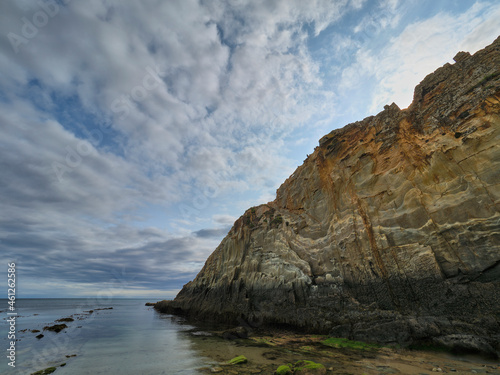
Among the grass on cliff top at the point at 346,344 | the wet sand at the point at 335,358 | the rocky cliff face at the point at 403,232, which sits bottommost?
the wet sand at the point at 335,358

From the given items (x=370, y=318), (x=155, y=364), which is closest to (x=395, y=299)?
(x=370, y=318)

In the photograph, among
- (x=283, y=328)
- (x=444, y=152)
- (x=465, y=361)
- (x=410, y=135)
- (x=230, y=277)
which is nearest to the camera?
(x=465, y=361)

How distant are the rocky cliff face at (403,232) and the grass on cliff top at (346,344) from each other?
0.55 meters

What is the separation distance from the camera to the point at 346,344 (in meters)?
15.3

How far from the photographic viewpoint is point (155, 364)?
14414 mm

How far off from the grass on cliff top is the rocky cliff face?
555 millimetres

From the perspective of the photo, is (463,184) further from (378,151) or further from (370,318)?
(370,318)

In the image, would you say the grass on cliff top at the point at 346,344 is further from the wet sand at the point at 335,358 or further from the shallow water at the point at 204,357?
the shallow water at the point at 204,357

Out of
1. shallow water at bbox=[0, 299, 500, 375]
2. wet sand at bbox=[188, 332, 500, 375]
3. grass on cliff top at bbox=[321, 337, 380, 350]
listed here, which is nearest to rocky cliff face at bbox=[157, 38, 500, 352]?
grass on cliff top at bbox=[321, 337, 380, 350]

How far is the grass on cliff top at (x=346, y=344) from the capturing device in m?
14.3

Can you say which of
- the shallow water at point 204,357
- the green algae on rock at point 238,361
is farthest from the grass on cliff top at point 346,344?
the green algae on rock at point 238,361

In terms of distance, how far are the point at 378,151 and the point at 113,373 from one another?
2603 centimetres

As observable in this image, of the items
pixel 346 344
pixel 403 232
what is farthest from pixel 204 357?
pixel 403 232

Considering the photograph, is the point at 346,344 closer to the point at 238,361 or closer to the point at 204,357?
the point at 238,361
